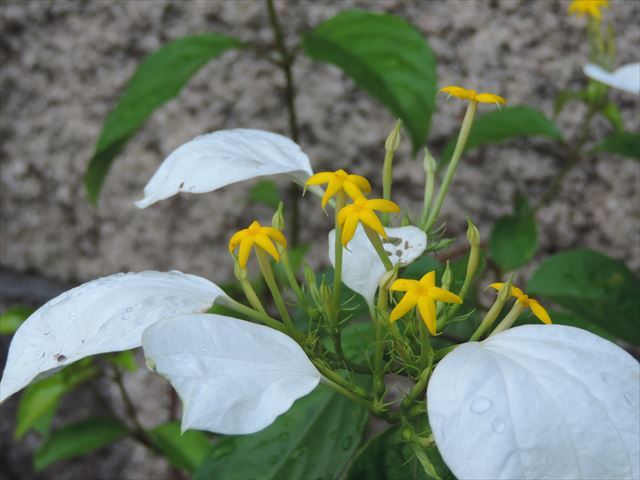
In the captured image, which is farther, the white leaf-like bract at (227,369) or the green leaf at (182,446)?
the green leaf at (182,446)

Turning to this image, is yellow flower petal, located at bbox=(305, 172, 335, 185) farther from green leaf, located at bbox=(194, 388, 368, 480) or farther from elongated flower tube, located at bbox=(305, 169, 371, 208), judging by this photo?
green leaf, located at bbox=(194, 388, 368, 480)

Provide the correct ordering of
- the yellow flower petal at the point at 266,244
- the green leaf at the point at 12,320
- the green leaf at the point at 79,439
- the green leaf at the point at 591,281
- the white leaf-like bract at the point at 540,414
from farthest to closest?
the green leaf at the point at 79,439 → the green leaf at the point at 12,320 → the green leaf at the point at 591,281 → the yellow flower petal at the point at 266,244 → the white leaf-like bract at the point at 540,414

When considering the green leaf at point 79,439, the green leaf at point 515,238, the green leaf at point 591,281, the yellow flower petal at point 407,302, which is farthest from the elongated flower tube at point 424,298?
the green leaf at point 79,439

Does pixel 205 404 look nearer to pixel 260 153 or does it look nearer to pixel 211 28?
pixel 260 153

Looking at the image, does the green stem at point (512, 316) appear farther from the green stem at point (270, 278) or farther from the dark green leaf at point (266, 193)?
the dark green leaf at point (266, 193)

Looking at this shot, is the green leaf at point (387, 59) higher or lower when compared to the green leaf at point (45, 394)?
higher

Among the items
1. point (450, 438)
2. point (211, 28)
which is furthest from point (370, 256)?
point (211, 28)
